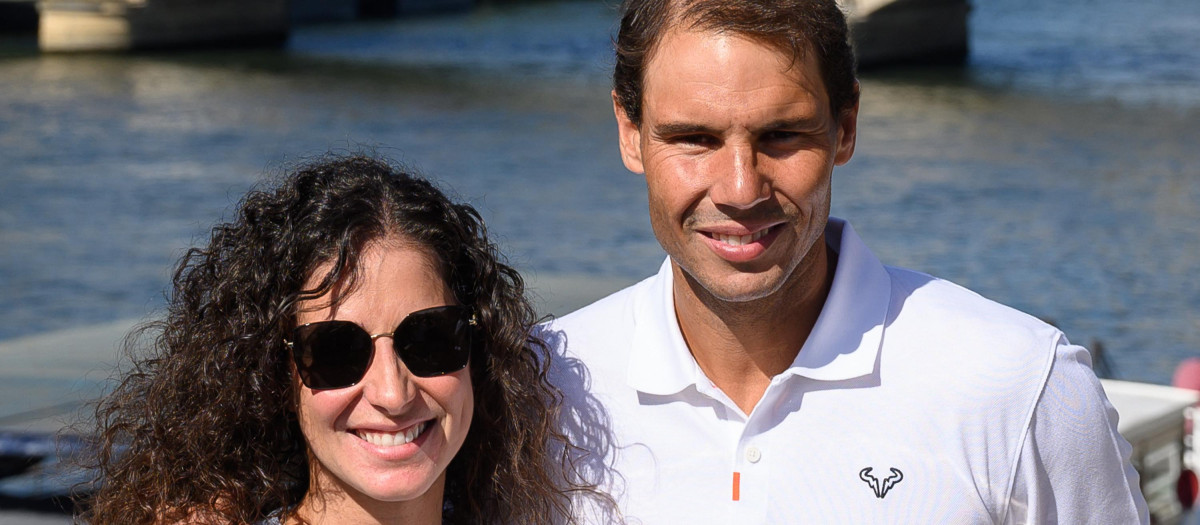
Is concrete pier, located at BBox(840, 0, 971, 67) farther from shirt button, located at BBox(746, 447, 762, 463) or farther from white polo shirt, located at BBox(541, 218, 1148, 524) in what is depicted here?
shirt button, located at BBox(746, 447, 762, 463)

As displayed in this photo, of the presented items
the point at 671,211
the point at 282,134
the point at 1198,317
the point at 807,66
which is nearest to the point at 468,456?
the point at 671,211

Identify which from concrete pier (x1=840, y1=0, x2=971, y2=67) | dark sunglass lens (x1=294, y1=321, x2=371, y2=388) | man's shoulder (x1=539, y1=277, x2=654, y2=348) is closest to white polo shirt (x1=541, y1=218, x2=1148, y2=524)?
man's shoulder (x1=539, y1=277, x2=654, y2=348)

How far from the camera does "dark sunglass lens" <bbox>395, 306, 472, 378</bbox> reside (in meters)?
2.30

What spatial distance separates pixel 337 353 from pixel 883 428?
0.88m

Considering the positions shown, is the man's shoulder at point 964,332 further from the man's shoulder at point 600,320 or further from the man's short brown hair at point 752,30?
the man's shoulder at point 600,320

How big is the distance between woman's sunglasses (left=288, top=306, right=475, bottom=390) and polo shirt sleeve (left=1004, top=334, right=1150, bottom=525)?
3.04 feet

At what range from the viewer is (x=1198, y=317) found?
44.0ft

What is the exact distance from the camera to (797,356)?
249cm

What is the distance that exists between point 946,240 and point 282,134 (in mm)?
9962

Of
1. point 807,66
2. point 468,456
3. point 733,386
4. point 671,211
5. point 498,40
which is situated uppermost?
point 807,66

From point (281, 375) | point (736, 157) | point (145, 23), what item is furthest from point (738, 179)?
point (145, 23)

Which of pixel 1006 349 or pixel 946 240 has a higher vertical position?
pixel 1006 349

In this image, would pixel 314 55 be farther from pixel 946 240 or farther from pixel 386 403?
pixel 386 403

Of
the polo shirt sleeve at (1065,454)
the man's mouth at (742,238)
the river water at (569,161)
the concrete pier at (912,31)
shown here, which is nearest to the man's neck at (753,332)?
the man's mouth at (742,238)
